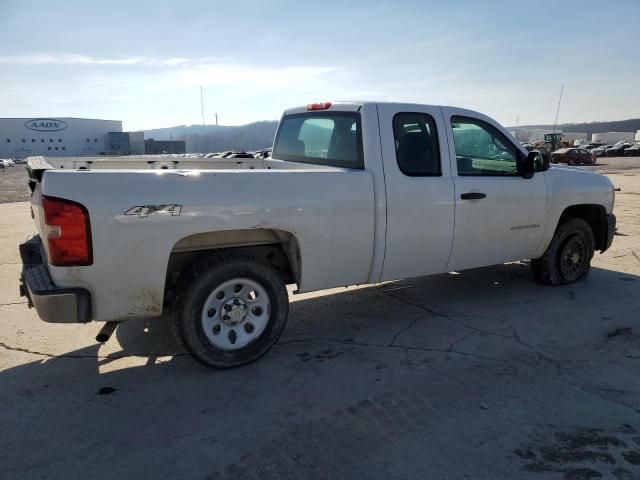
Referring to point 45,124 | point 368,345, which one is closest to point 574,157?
point 368,345

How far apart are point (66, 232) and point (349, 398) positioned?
211cm

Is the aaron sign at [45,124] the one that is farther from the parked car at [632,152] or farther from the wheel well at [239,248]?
the wheel well at [239,248]

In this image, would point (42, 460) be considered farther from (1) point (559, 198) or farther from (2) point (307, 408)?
(1) point (559, 198)

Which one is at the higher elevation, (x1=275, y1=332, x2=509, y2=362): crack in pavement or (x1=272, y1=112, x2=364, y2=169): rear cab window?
(x1=272, y1=112, x2=364, y2=169): rear cab window

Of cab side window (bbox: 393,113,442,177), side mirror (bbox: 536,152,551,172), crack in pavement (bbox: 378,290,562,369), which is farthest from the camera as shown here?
side mirror (bbox: 536,152,551,172)

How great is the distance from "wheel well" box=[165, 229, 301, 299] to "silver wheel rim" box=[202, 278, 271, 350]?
11.2 inches

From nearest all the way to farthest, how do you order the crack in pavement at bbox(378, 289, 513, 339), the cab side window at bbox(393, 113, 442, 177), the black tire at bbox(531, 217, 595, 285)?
the cab side window at bbox(393, 113, 442, 177) < the crack in pavement at bbox(378, 289, 513, 339) < the black tire at bbox(531, 217, 595, 285)

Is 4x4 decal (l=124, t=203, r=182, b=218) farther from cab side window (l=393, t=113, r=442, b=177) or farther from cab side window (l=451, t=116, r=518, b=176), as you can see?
cab side window (l=451, t=116, r=518, b=176)

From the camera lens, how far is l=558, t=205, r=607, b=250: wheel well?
5.91 m

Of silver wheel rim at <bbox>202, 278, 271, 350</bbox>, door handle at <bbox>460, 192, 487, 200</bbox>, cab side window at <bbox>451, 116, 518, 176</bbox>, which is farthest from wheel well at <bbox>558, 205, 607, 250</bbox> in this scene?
silver wheel rim at <bbox>202, 278, 271, 350</bbox>

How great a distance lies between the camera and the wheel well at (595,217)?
5.91 meters

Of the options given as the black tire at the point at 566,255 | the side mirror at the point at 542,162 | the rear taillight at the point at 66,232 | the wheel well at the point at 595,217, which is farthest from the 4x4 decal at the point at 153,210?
the wheel well at the point at 595,217

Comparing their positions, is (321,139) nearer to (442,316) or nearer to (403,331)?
(403,331)

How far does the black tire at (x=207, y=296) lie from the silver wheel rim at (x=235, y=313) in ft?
0.10
